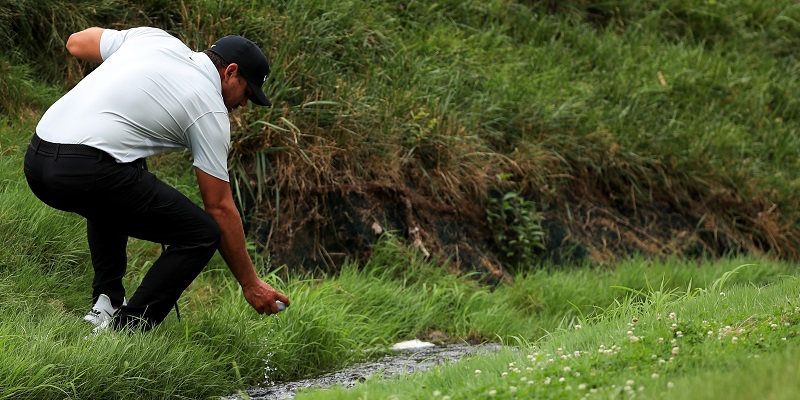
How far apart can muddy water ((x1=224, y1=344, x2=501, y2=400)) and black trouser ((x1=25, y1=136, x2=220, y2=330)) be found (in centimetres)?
64

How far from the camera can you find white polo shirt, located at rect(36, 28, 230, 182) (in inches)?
184

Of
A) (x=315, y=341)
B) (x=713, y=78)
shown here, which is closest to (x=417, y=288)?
(x=315, y=341)

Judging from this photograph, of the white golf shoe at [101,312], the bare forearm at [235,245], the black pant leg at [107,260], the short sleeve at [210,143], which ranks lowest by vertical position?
the white golf shoe at [101,312]

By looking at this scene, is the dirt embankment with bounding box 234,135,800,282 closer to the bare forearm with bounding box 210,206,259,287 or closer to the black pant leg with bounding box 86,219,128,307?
the black pant leg with bounding box 86,219,128,307

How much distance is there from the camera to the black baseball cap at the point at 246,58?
5.01 metres

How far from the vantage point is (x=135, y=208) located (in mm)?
4750

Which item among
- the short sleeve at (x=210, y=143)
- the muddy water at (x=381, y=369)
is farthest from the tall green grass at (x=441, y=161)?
the short sleeve at (x=210, y=143)

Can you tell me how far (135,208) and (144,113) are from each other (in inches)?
17.7

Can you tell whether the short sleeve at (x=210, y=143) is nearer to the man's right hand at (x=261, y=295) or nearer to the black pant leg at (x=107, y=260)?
the man's right hand at (x=261, y=295)

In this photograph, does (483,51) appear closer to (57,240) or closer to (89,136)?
(57,240)

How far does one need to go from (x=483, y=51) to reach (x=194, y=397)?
5.46 meters

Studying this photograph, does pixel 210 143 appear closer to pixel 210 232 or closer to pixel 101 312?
pixel 210 232

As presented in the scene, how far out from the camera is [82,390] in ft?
14.6

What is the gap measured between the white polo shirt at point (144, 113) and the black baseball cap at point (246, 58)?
20cm
